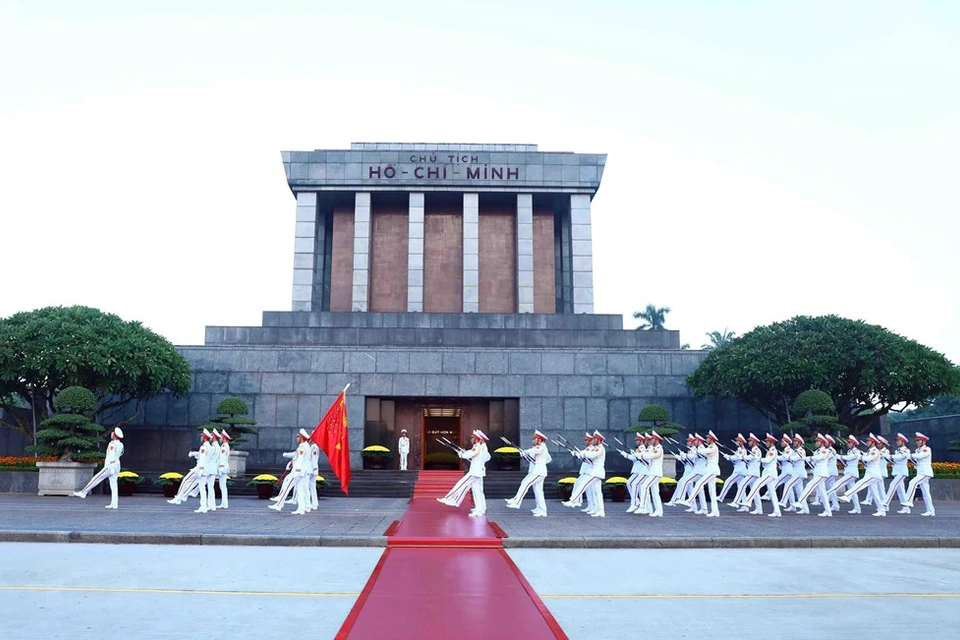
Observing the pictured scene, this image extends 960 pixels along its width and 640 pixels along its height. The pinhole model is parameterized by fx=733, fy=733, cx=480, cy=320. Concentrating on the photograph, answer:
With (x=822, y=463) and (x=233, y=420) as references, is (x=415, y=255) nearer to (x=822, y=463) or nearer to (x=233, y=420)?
(x=233, y=420)

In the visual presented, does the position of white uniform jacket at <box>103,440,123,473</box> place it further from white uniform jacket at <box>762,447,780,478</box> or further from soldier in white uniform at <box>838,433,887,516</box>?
soldier in white uniform at <box>838,433,887,516</box>

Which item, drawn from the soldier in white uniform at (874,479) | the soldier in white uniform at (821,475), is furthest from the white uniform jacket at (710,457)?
the soldier in white uniform at (874,479)

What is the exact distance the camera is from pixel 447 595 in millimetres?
8141

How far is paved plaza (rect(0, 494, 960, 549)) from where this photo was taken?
12289 mm

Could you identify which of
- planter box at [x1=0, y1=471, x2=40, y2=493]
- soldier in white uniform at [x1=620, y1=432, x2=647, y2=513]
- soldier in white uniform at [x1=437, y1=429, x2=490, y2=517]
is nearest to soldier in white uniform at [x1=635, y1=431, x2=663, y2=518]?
soldier in white uniform at [x1=620, y1=432, x2=647, y2=513]

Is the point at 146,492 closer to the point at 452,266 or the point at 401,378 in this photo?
the point at 401,378

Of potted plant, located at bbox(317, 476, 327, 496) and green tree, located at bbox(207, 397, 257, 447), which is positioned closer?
potted plant, located at bbox(317, 476, 327, 496)

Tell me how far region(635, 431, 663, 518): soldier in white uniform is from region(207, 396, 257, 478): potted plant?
13.5 meters

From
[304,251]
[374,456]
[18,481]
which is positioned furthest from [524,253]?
[18,481]

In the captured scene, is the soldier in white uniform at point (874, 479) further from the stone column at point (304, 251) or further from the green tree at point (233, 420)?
the stone column at point (304, 251)

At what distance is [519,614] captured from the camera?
725 centimetres

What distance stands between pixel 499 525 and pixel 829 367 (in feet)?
51.3

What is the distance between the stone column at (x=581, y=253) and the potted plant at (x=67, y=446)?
2258cm

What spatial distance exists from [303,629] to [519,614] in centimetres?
209
